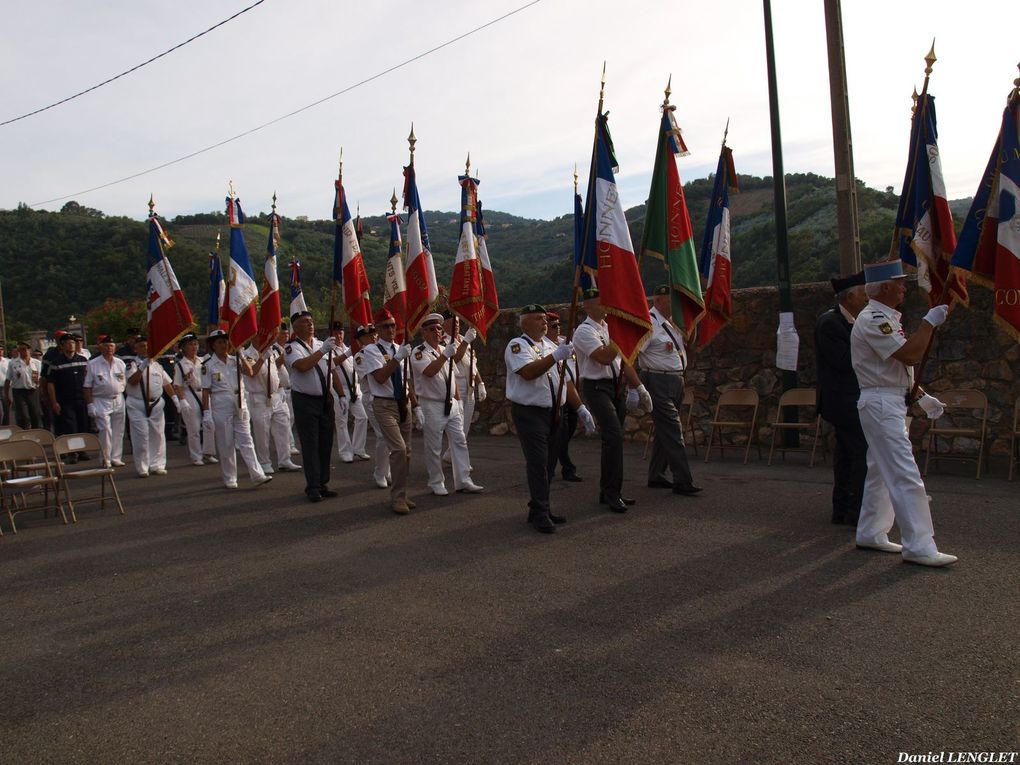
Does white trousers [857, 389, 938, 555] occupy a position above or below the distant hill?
below

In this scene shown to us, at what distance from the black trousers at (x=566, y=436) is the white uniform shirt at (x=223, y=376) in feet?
15.1

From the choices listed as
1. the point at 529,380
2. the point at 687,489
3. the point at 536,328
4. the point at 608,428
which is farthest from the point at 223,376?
the point at 687,489

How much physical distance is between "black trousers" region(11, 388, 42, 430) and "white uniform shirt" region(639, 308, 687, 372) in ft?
46.7

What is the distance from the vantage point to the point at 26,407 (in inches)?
688

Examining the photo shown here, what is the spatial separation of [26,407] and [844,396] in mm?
16780

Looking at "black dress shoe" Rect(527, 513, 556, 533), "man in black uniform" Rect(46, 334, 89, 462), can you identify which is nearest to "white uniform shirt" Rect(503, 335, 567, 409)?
"black dress shoe" Rect(527, 513, 556, 533)

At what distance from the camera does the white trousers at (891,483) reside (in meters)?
5.67

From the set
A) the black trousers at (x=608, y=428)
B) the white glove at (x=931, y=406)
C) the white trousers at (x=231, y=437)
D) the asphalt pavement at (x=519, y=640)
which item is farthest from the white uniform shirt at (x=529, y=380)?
the white trousers at (x=231, y=437)

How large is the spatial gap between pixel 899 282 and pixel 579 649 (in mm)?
3581

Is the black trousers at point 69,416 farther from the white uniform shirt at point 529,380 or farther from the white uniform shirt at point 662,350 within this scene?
the white uniform shirt at point 662,350

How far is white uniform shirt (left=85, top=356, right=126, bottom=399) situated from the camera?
12.6 meters

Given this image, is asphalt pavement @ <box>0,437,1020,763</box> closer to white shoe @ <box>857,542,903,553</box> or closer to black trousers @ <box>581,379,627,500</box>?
white shoe @ <box>857,542,903,553</box>

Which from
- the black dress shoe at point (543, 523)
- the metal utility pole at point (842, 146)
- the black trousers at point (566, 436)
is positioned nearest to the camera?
the black dress shoe at point (543, 523)

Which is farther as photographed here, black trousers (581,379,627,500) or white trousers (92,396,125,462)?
white trousers (92,396,125,462)
